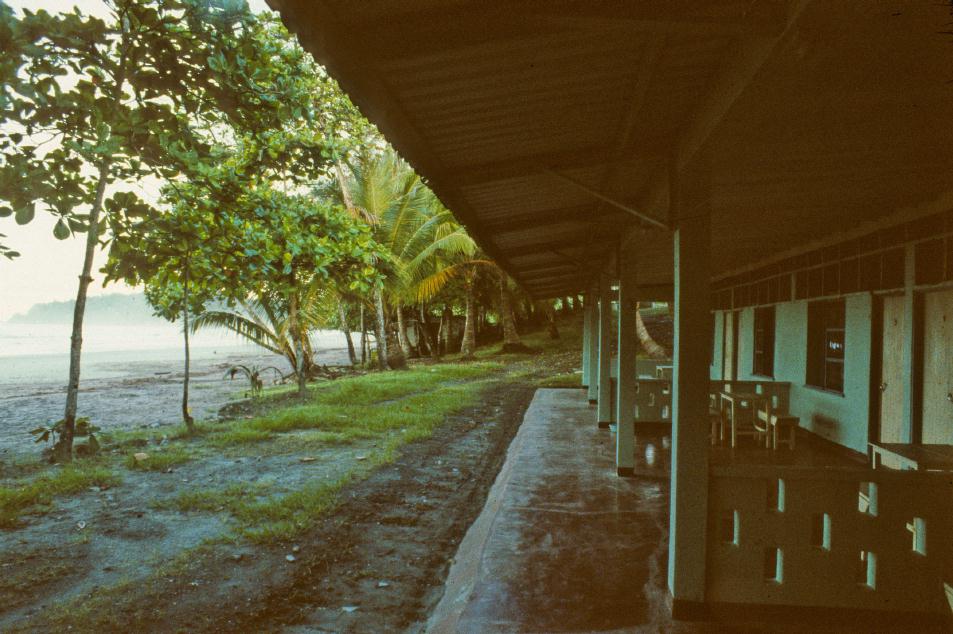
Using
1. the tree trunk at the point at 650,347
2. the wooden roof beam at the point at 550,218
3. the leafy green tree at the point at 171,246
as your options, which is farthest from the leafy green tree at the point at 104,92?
the tree trunk at the point at 650,347

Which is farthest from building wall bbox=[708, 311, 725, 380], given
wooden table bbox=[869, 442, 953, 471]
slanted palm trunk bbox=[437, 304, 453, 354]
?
slanted palm trunk bbox=[437, 304, 453, 354]

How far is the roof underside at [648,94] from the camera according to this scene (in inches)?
72.9

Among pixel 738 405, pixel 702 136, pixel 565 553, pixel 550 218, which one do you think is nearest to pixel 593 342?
pixel 738 405

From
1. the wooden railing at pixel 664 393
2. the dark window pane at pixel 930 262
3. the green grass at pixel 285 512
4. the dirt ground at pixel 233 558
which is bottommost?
the dirt ground at pixel 233 558

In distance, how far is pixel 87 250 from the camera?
24.1ft

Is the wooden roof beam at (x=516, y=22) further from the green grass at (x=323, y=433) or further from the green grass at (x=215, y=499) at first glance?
the green grass at (x=215, y=499)

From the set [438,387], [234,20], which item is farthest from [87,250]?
[438,387]

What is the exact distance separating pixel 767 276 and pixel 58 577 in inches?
398

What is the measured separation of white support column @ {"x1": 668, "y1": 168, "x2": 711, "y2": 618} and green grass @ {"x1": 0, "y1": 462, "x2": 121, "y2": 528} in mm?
5935

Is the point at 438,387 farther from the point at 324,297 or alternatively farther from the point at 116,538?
the point at 116,538

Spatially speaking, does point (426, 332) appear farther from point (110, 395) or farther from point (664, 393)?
point (664, 393)

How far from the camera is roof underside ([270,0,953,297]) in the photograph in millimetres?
1851

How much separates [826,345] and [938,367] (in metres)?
2.78

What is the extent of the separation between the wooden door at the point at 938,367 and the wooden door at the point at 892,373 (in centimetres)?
39
